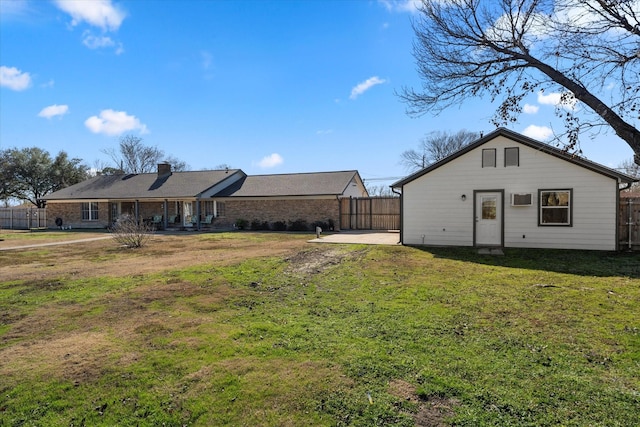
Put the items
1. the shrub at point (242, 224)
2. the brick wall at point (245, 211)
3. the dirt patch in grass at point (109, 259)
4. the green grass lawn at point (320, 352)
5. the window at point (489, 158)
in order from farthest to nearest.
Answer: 1. the shrub at point (242, 224)
2. the brick wall at point (245, 211)
3. the window at point (489, 158)
4. the dirt patch in grass at point (109, 259)
5. the green grass lawn at point (320, 352)

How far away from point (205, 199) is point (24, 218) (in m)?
18.2

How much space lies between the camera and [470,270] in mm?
10000

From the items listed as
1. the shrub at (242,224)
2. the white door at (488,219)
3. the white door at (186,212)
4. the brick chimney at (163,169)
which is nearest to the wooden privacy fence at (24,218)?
the brick chimney at (163,169)

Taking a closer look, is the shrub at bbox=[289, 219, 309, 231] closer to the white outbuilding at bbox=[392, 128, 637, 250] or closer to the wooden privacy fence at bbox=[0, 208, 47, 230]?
the white outbuilding at bbox=[392, 128, 637, 250]

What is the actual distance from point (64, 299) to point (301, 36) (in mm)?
12389

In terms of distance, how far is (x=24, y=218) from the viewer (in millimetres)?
32188

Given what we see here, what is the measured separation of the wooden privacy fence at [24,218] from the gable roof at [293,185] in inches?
682

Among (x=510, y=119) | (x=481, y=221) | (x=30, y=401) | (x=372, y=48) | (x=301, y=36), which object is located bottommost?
(x=30, y=401)

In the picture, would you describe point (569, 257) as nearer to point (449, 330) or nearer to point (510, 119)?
point (510, 119)

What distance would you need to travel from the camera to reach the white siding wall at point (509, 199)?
510 inches

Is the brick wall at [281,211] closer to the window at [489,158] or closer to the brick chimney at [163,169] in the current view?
the brick chimney at [163,169]

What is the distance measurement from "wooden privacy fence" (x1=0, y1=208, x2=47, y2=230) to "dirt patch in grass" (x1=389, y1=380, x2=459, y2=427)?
1470 inches

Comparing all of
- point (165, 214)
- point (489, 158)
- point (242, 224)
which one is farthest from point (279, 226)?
point (489, 158)

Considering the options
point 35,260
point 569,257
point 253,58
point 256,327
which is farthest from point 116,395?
point 253,58
